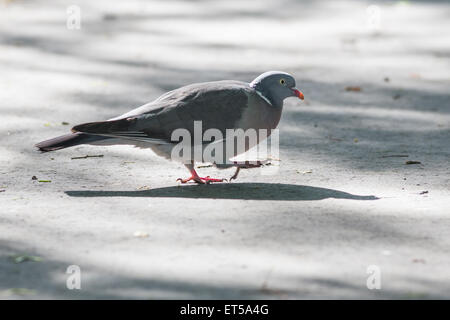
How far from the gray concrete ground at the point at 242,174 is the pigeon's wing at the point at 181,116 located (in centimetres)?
40

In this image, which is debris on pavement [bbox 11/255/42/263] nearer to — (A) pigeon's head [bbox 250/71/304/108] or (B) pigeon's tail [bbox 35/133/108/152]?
(B) pigeon's tail [bbox 35/133/108/152]

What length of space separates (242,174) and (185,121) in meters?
0.81

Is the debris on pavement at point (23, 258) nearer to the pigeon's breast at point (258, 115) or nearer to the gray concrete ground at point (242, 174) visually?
the gray concrete ground at point (242, 174)

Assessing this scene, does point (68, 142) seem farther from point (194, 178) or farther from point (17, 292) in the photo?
point (17, 292)

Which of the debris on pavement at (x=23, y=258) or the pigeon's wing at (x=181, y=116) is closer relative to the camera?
the debris on pavement at (x=23, y=258)

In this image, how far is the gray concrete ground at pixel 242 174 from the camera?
12.8ft

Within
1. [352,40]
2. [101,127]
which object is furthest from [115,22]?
[101,127]

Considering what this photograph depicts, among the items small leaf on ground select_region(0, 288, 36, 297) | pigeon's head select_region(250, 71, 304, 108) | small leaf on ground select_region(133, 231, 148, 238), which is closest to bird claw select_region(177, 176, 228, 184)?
pigeon's head select_region(250, 71, 304, 108)

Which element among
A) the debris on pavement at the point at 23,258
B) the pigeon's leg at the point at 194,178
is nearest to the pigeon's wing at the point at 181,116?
the pigeon's leg at the point at 194,178

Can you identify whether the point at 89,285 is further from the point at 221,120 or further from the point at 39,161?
the point at 39,161

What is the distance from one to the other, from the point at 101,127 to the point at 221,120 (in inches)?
30.8

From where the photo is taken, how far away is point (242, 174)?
231 inches

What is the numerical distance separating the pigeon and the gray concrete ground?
321 millimetres
